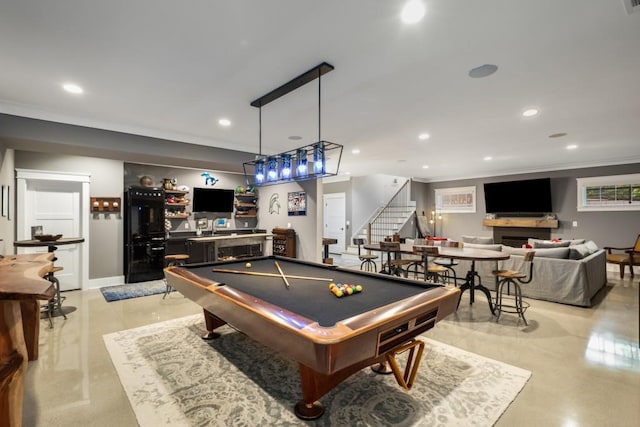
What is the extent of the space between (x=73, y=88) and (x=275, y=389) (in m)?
3.59

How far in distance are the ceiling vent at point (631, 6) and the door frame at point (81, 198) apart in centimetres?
704

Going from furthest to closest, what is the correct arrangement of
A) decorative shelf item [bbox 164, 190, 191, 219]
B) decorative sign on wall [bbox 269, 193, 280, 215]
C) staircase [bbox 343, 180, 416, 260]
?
staircase [bbox 343, 180, 416, 260]
decorative sign on wall [bbox 269, 193, 280, 215]
decorative shelf item [bbox 164, 190, 191, 219]

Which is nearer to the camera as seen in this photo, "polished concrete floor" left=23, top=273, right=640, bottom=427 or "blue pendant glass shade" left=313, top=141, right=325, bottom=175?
"polished concrete floor" left=23, top=273, right=640, bottom=427

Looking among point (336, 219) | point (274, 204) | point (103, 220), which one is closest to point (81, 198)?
point (103, 220)

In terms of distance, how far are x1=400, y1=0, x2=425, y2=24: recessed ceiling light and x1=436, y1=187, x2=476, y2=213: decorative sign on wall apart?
28.4ft

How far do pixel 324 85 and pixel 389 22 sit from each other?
109 centimetres

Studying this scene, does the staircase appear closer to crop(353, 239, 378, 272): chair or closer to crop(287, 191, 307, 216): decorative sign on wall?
crop(353, 239, 378, 272): chair

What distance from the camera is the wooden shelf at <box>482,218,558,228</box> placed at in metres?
8.16

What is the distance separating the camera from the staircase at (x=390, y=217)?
32.8 feet

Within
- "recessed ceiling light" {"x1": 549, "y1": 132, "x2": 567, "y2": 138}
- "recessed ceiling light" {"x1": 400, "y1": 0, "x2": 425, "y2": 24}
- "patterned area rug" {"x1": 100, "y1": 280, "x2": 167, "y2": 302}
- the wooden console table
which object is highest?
"recessed ceiling light" {"x1": 400, "y1": 0, "x2": 425, "y2": 24}

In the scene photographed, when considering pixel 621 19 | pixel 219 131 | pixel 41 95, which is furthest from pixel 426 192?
pixel 41 95

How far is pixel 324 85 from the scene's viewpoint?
319 cm

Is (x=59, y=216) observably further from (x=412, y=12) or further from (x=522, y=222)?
(x=522, y=222)

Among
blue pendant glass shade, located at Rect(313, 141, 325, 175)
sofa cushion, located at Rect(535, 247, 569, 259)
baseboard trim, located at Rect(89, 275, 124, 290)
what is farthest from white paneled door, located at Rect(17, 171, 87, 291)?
sofa cushion, located at Rect(535, 247, 569, 259)
